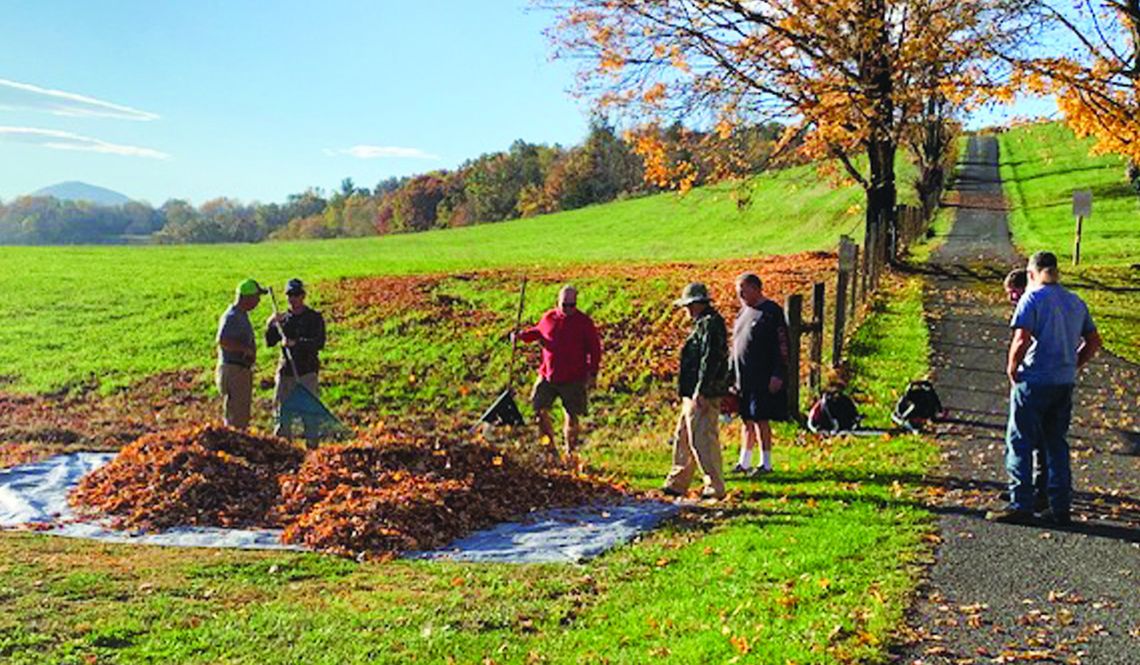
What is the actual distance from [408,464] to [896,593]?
5052 mm

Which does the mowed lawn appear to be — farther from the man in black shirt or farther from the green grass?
the green grass

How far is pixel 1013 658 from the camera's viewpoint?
18.8ft

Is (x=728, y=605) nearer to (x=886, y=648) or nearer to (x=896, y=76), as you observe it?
(x=886, y=648)

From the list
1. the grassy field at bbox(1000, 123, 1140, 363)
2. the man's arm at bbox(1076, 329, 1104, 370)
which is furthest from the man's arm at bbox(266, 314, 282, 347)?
the grassy field at bbox(1000, 123, 1140, 363)

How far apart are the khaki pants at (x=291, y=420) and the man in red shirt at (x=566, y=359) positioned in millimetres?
2530

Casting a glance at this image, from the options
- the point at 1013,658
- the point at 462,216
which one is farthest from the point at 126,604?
the point at 462,216

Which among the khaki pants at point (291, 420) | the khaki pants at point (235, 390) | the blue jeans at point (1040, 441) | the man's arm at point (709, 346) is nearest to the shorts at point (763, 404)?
the man's arm at point (709, 346)

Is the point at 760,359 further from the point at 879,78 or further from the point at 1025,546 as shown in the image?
the point at 879,78

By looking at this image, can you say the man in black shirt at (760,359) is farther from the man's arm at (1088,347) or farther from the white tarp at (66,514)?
the white tarp at (66,514)

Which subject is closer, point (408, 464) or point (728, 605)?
point (728, 605)

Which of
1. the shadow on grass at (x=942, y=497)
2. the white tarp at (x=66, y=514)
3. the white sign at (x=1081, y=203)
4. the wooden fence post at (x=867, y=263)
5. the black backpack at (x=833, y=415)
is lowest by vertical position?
the white tarp at (x=66, y=514)

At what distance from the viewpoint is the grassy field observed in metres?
22.5

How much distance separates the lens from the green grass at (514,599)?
238 inches

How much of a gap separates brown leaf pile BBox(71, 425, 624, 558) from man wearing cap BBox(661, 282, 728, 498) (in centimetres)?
102
